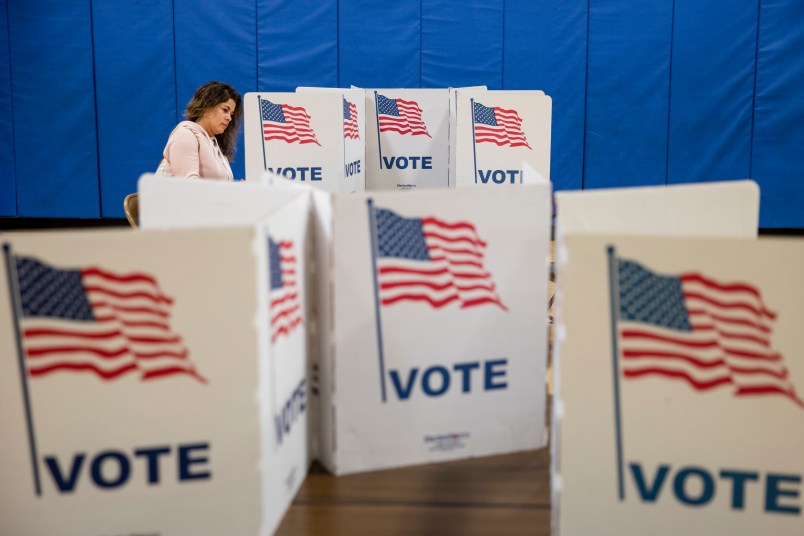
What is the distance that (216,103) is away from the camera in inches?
159

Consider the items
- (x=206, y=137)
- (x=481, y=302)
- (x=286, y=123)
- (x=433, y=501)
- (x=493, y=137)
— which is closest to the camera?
(x=433, y=501)

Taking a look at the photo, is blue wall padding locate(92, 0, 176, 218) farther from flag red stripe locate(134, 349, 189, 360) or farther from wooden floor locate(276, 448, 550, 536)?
flag red stripe locate(134, 349, 189, 360)

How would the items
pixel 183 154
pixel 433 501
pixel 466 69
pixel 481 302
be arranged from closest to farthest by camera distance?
pixel 433 501 → pixel 481 302 → pixel 183 154 → pixel 466 69

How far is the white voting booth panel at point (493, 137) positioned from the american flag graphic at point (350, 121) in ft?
1.58

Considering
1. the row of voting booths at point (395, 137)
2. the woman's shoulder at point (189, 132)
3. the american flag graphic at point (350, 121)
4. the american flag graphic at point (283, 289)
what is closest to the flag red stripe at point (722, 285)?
the american flag graphic at point (283, 289)

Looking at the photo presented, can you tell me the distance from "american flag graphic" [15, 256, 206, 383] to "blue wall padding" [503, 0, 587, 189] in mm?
6620

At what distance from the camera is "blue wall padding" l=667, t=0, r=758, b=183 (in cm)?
732

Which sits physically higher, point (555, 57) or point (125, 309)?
point (555, 57)

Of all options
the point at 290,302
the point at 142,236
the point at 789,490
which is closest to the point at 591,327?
the point at 789,490

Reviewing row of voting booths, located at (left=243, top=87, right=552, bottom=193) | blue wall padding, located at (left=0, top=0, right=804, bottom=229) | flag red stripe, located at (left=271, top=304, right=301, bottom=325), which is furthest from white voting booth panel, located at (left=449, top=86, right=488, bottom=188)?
blue wall padding, located at (left=0, top=0, right=804, bottom=229)

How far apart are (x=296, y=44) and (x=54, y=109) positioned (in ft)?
7.13

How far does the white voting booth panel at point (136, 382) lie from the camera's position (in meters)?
1.04

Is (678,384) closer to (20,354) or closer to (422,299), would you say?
(422,299)

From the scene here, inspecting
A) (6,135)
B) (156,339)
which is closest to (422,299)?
(156,339)
